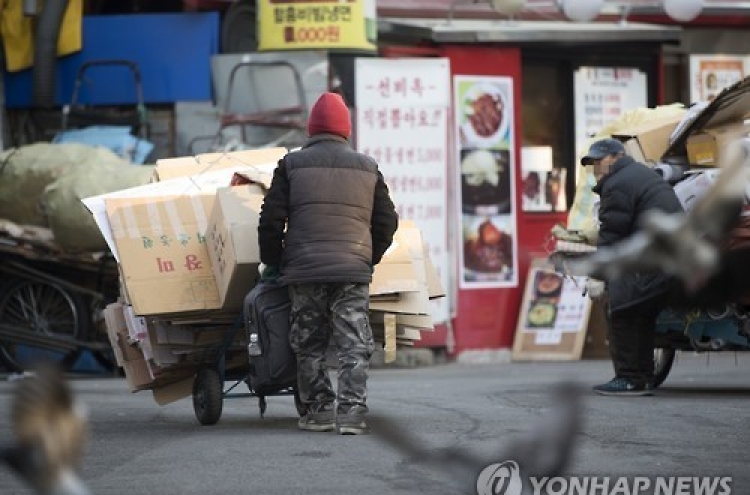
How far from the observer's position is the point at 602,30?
62.4ft

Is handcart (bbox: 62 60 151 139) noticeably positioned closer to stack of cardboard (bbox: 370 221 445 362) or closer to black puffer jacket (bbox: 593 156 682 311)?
black puffer jacket (bbox: 593 156 682 311)

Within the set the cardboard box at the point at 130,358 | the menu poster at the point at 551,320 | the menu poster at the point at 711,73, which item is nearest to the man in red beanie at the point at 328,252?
the cardboard box at the point at 130,358

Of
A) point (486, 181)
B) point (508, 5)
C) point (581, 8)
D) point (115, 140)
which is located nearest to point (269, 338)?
point (115, 140)

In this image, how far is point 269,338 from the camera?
1071 centimetres

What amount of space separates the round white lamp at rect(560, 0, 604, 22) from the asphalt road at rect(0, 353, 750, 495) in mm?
4207

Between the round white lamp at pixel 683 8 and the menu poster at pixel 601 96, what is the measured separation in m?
1.34

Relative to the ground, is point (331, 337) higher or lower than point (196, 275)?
lower

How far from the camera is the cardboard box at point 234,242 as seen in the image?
10867 mm

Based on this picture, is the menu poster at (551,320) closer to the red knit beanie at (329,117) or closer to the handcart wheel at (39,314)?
the handcart wheel at (39,314)

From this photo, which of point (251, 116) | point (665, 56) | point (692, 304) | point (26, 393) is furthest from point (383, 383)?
point (26, 393)

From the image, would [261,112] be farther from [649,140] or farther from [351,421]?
[351,421]

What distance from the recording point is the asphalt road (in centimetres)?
870

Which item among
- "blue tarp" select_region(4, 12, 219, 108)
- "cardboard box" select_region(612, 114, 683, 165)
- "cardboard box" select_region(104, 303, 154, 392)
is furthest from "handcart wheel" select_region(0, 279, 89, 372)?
"cardboard box" select_region(612, 114, 683, 165)

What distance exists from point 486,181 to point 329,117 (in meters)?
8.11
